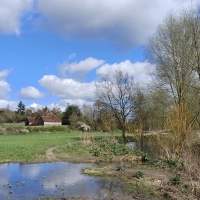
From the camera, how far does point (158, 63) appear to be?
76.9 ft

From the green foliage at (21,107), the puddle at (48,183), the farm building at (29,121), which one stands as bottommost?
the puddle at (48,183)

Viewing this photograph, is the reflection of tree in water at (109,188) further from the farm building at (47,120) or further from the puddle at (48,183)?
the farm building at (47,120)

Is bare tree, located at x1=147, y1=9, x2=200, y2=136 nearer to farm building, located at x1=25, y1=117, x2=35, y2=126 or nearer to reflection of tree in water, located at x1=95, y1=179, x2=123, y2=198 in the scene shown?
reflection of tree in water, located at x1=95, y1=179, x2=123, y2=198

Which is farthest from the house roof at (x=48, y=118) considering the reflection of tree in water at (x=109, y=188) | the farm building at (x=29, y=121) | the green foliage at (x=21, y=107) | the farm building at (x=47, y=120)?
the reflection of tree in water at (x=109, y=188)

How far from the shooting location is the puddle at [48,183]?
1023 centimetres

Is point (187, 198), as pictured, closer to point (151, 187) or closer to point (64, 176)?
point (151, 187)

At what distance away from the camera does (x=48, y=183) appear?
12.1 meters

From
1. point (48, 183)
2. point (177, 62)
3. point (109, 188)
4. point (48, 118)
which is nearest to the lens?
point (109, 188)

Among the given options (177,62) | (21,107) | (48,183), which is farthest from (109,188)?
(21,107)

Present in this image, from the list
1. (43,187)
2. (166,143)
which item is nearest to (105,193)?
(43,187)

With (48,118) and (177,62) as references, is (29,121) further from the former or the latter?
(177,62)

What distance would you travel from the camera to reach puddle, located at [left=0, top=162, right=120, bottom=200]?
1023cm

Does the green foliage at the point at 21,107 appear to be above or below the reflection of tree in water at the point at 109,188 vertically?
above

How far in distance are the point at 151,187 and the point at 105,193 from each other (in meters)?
1.86
